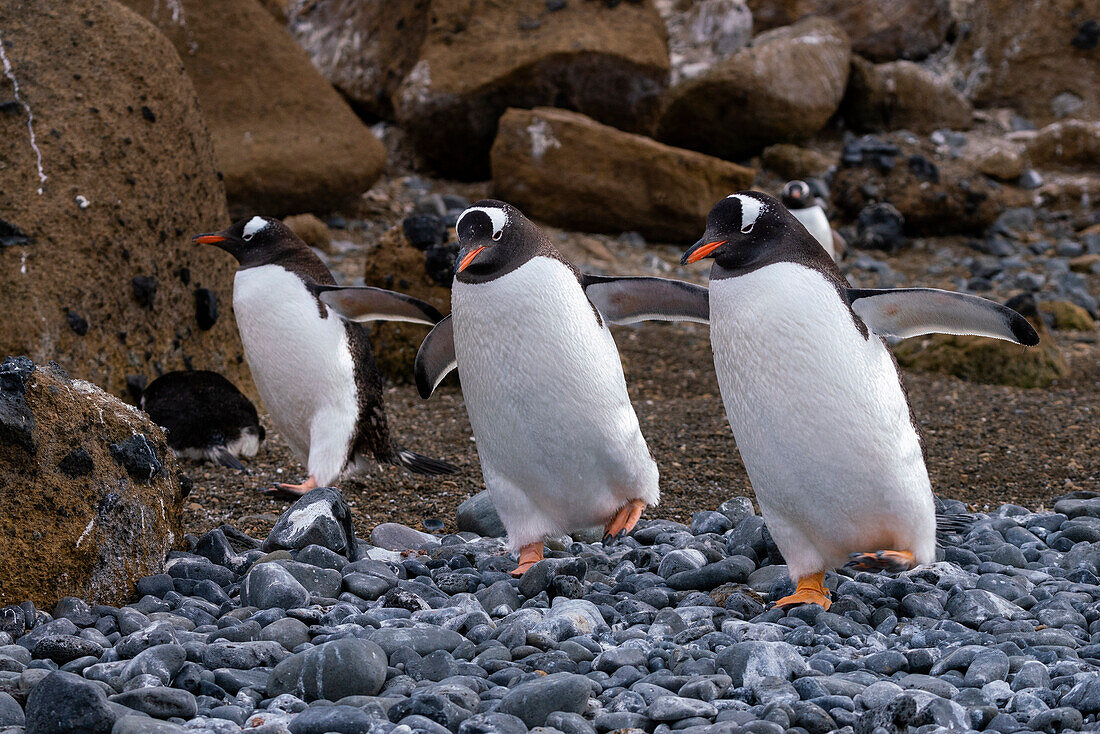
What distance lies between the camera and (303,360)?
482 centimetres

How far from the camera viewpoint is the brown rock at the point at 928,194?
11.4m

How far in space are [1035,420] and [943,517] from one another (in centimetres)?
251

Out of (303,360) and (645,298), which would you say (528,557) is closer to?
(645,298)

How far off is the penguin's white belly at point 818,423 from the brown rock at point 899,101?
38.7 feet

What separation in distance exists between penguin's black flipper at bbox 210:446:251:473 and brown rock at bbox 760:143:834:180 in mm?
9206

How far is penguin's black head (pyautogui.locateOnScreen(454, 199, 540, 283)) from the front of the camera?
3.49m

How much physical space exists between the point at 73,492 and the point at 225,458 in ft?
7.40

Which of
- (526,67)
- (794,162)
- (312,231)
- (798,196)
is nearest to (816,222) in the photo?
(798,196)

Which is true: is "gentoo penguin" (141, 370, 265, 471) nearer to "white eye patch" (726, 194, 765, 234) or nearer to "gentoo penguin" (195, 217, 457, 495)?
"gentoo penguin" (195, 217, 457, 495)

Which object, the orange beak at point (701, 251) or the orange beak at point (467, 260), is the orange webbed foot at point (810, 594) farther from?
the orange beak at point (467, 260)

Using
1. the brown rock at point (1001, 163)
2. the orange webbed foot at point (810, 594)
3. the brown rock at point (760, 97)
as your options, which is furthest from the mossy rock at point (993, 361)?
the brown rock at point (760, 97)

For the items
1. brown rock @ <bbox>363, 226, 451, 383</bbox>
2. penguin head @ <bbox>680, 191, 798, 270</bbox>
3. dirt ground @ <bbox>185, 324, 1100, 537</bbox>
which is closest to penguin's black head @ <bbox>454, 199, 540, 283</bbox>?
penguin head @ <bbox>680, 191, 798, 270</bbox>

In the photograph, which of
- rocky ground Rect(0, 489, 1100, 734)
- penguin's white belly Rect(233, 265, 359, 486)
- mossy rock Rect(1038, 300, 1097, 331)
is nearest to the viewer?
rocky ground Rect(0, 489, 1100, 734)

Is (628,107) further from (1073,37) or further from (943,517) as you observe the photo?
(943,517)
